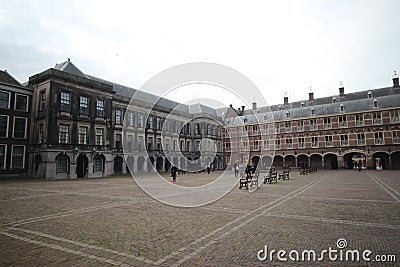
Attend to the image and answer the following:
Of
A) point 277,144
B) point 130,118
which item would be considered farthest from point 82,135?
point 277,144

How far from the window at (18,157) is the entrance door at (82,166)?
582 centimetres

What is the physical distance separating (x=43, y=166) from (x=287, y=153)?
43008 mm

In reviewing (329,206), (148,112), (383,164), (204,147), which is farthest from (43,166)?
(383,164)

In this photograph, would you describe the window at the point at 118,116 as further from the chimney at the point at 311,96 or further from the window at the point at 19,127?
the chimney at the point at 311,96

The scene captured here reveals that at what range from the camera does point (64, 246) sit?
5.55 m

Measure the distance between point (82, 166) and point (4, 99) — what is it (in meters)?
11.2

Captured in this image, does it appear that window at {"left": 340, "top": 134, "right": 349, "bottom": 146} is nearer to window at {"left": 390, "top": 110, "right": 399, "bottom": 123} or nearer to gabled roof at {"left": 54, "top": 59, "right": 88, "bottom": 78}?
window at {"left": 390, "top": 110, "right": 399, "bottom": 123}

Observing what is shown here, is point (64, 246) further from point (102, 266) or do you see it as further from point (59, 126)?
point (59, 126)

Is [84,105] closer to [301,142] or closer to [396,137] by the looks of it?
[301,142]

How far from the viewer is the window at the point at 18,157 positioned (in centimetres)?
2814

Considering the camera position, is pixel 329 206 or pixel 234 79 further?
pixel 329 206

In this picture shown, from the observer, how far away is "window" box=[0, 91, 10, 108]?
2769 centimetres

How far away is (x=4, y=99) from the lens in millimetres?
27984

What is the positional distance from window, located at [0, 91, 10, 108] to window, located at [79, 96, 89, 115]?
745cm
